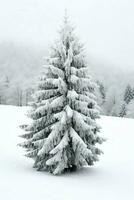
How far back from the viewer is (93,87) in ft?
56.9

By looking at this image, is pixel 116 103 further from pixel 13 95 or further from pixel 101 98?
pixel 13 95

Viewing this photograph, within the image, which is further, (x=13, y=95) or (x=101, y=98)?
(x=13, y=95)

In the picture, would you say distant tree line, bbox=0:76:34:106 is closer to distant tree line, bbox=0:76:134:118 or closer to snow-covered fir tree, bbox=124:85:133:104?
distant tree line, bbox=0:76:134:118

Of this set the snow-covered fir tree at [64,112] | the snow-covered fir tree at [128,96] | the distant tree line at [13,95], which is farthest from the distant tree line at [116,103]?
the snow-covered fir tree at [64,112]

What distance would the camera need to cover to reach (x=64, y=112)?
639 inches

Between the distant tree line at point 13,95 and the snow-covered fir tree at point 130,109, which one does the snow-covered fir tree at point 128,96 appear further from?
the distant tree line at point 13,95

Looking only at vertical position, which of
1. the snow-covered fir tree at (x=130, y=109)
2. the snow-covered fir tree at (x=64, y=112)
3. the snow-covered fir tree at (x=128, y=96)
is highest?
the snow-covered fir tree at (x=64, y=112)

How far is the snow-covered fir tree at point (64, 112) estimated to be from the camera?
16.1 m

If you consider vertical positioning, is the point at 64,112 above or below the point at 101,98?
above

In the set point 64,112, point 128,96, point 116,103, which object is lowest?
point 116,103

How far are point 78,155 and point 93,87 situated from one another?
134 inches

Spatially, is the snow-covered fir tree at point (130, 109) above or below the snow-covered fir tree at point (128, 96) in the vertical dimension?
below

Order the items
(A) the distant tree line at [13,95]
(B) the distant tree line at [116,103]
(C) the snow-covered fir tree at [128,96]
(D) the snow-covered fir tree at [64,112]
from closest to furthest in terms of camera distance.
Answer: (D) the snow-covered fir tree at [64,112] < (B) the distant tree line at [116,103] < (C) the snow-covered fir tree at [128,96] < (A) the distant tree line at [13,95]

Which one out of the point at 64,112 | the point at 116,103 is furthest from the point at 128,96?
the point at 64,112
